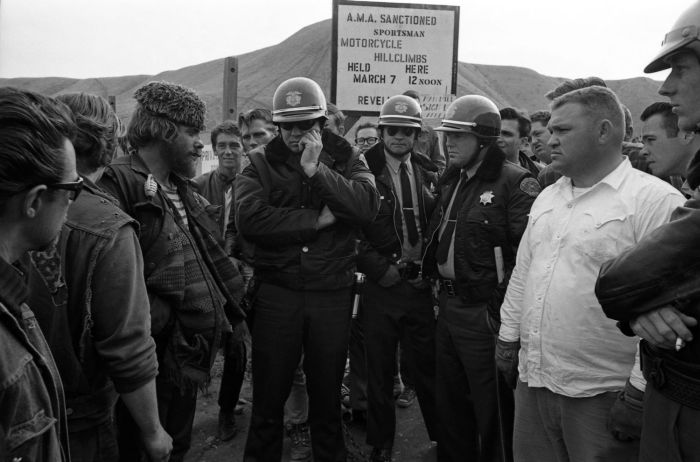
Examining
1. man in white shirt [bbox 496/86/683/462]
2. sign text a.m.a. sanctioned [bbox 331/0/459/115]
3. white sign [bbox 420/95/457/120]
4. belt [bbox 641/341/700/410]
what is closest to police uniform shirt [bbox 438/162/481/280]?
man in white shirt [bbox 496/86/683/462]

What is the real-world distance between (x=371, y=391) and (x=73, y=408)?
2.42 m

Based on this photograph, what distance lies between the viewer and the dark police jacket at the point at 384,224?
412cm

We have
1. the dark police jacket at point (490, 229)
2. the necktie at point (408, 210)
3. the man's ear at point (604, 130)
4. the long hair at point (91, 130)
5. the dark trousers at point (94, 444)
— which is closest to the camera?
the dark trousers at point (94, 444)

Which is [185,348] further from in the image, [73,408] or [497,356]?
[497,356]

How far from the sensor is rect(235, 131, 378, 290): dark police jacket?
348 centimetres

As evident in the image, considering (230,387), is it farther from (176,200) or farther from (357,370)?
(176,200)

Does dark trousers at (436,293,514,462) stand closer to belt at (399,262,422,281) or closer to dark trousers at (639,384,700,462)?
belt at (399,262,422,281)

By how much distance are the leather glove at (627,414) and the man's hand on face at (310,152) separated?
208 centimetres

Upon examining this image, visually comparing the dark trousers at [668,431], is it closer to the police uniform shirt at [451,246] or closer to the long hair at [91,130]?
the police uniform shirt at [451,246]

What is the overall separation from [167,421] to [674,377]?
2269 millimetres

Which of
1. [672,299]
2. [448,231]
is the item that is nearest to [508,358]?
[448,231]

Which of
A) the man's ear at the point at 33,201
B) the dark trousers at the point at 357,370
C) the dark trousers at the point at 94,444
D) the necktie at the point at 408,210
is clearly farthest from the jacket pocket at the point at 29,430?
the dark trousers at the point at 357,370

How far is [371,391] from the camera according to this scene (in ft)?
13.3

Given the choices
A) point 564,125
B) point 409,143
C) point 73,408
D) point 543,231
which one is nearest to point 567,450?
point 543,231
